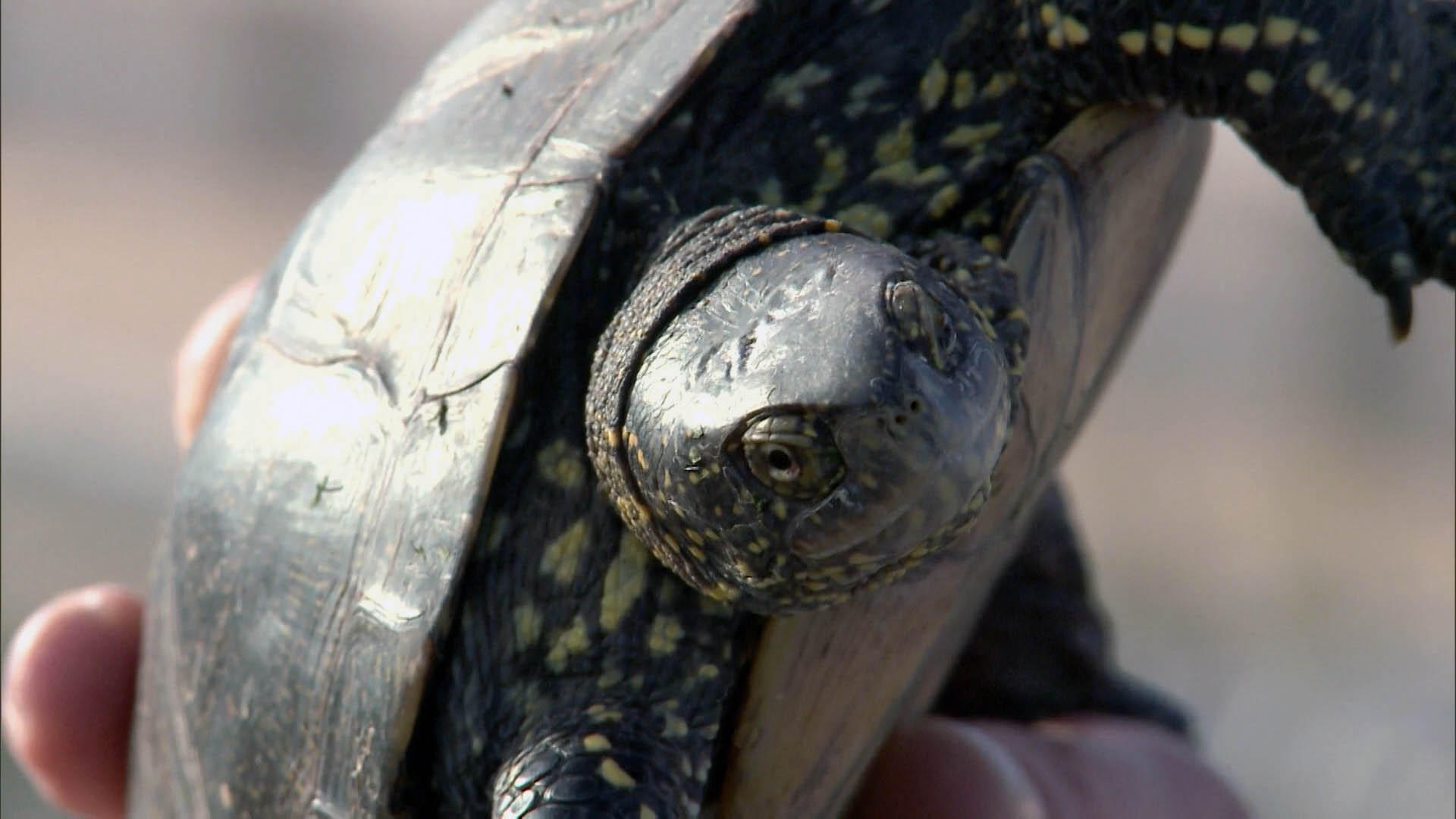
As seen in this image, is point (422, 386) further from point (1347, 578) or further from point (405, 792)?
point (1347, 578)

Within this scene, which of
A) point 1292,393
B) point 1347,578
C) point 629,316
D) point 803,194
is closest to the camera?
point 629,316

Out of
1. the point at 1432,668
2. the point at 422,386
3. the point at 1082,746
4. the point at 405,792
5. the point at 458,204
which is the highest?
the point at 458,204

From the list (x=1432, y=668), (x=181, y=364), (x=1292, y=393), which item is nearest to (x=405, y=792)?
(x=181, y=364)

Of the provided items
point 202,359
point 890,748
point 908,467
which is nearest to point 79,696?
point 202,359

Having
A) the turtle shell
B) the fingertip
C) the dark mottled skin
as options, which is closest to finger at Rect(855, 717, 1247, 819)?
the fingertip

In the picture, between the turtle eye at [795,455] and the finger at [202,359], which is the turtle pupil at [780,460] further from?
the finger at [202,359]

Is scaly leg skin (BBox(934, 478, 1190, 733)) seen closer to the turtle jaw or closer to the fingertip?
the fingertip

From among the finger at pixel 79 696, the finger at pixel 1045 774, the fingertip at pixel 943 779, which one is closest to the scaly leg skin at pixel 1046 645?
the finger at pixel 1045 774
